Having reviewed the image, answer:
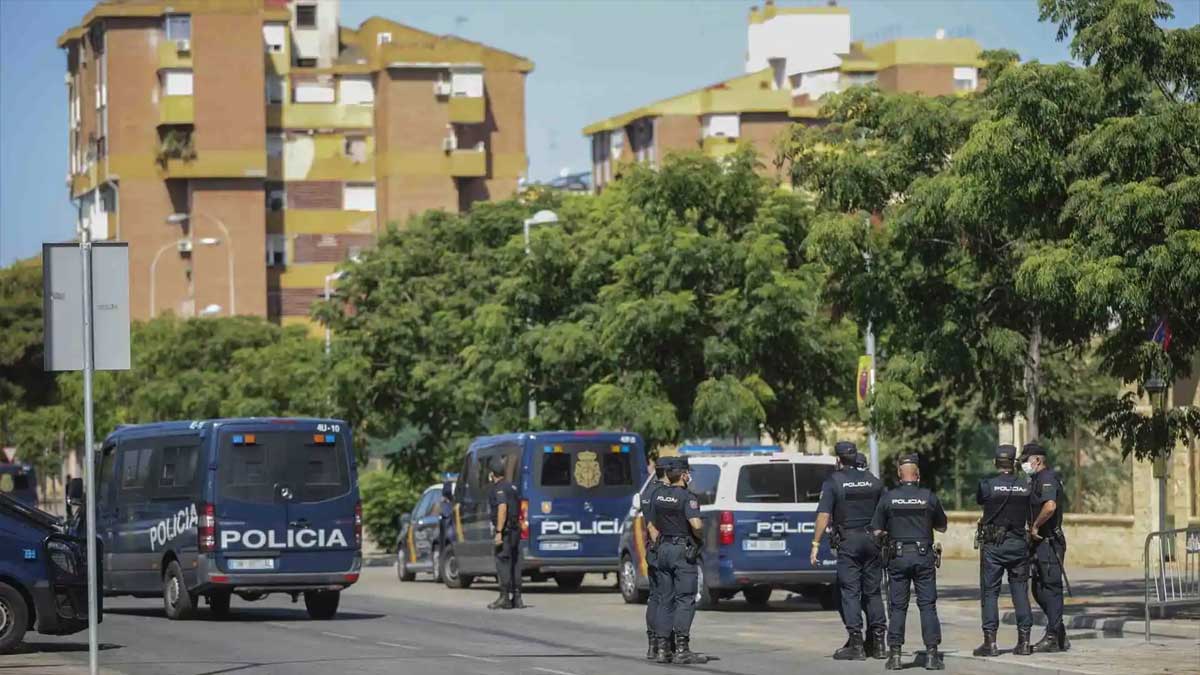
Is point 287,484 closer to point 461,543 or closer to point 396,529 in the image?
point 461,543

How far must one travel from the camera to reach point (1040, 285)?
22078 millimetres

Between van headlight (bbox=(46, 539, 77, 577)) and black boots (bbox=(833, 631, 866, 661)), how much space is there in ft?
23.1

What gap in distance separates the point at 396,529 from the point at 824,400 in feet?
65.5

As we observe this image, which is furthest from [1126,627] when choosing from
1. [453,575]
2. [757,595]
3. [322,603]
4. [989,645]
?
[453,575]

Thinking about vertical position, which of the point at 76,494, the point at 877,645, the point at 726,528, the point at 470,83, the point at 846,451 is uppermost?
the point at 470,83

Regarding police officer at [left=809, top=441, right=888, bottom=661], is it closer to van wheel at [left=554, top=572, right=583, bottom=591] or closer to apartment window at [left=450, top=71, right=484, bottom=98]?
van wheel at [left=554, top=572, right=583, bottom=591]

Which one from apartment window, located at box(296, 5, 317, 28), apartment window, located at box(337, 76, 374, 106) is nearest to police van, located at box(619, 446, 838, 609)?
apartment window, located at box(337, 76, 374, 106)

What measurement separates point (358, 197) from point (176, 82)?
10767 millimetres

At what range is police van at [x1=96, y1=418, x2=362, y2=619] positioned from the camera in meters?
24.9

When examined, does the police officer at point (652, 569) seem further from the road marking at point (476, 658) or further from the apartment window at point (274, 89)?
the apartment window at point (274, 89)

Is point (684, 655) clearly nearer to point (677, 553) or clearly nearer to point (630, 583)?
point (677, 553)

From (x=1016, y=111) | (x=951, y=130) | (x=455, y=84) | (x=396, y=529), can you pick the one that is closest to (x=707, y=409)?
(x=951, y=130)

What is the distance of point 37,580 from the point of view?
20.3 meters

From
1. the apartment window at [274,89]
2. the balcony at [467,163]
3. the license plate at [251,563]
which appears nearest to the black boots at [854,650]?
the license plate at [251,563]
